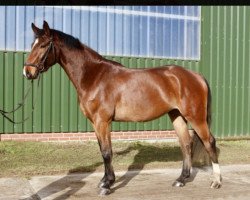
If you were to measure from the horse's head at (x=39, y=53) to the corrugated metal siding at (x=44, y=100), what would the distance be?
4.92 meters

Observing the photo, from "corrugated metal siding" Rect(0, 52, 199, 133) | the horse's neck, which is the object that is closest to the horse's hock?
the horse's neck

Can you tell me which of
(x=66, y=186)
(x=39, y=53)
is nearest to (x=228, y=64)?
(x=66, y=186)

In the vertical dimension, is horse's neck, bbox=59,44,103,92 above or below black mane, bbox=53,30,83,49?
below

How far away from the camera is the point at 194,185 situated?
6496 mm

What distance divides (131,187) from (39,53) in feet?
7.82

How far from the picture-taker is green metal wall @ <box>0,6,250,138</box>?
35.5 feet

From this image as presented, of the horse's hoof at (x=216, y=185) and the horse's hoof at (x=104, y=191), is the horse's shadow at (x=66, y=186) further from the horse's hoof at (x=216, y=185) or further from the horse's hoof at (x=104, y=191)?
the horse's hoof at (x=216, y=185)

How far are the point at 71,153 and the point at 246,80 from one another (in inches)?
260

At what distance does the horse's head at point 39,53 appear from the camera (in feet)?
18.7

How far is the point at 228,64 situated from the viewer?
13195 mm

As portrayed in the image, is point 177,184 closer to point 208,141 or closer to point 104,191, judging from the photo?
point 208,141

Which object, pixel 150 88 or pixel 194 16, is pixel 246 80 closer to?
pixel 194 16

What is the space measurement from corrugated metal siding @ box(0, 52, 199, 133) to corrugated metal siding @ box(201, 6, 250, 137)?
2.79 m

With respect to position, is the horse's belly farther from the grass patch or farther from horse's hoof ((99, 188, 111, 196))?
the grass patch
